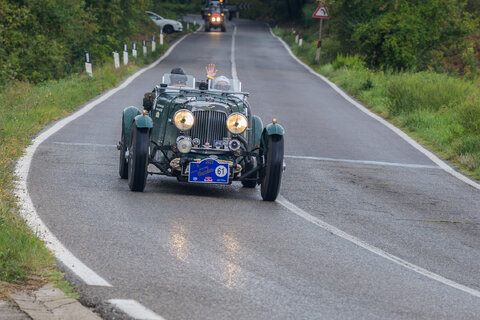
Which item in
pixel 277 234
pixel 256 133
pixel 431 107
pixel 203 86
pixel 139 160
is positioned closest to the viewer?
pixel 277 234

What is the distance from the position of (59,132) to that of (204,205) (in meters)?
6.69

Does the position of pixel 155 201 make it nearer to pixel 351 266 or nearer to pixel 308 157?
pixel 351 266

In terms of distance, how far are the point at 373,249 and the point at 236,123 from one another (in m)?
3.01

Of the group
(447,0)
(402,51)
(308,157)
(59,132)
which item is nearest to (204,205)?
(308,157)

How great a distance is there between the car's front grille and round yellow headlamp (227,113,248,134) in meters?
0.14

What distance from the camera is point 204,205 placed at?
32.7ft

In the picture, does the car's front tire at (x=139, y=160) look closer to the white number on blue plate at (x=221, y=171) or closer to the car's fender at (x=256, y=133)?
the white number on blue plate at (x=221, y=171)

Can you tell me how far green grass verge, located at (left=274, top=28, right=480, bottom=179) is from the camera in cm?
1625

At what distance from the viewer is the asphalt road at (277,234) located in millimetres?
6328

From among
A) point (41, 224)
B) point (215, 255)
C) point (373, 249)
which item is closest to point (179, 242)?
point (215, 255)

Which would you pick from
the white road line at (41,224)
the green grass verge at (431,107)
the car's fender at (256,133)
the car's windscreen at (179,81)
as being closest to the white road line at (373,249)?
the car's fender at (256,133)

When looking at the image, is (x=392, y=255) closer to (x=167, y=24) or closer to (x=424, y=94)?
(x=424, y=94)

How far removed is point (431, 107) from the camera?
865 inches

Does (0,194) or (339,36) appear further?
(339,36)
